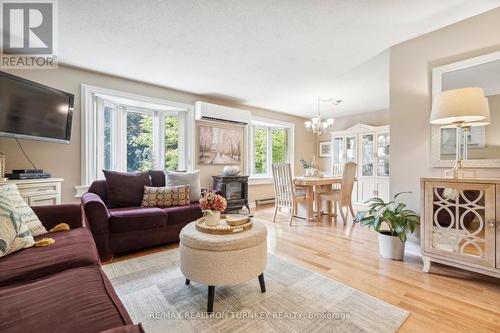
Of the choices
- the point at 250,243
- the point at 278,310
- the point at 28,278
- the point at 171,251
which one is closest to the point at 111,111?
the point at 171,251

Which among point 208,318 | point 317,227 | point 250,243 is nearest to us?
point 208,318

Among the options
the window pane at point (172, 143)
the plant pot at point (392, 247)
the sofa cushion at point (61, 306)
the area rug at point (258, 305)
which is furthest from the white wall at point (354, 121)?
the sofa cushion at point (61, 306)

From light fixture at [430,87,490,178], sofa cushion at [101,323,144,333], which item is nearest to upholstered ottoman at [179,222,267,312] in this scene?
sofa cushion at [101,323,144,333]

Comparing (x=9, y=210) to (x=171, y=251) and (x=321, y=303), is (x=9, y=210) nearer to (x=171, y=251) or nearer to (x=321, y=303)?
(x=171, y=251)

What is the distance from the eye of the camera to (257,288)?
1783 mm

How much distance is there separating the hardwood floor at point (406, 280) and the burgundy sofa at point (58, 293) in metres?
1.20

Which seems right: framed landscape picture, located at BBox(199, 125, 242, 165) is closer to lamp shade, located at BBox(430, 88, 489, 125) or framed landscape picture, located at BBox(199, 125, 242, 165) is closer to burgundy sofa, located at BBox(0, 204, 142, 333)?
burgundy sofa, located at BBox(0, 204, 142, 333)

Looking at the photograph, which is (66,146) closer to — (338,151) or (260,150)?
(260,150)

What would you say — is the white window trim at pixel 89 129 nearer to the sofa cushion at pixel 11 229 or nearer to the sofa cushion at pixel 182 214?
the sofa cushion at pixel 182 214

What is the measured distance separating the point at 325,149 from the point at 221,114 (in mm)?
3371

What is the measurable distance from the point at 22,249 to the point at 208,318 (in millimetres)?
1220

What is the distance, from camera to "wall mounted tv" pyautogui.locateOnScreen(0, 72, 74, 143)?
218cm

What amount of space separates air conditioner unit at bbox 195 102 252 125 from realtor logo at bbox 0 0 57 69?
6.61 feet

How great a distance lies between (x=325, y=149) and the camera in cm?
637
